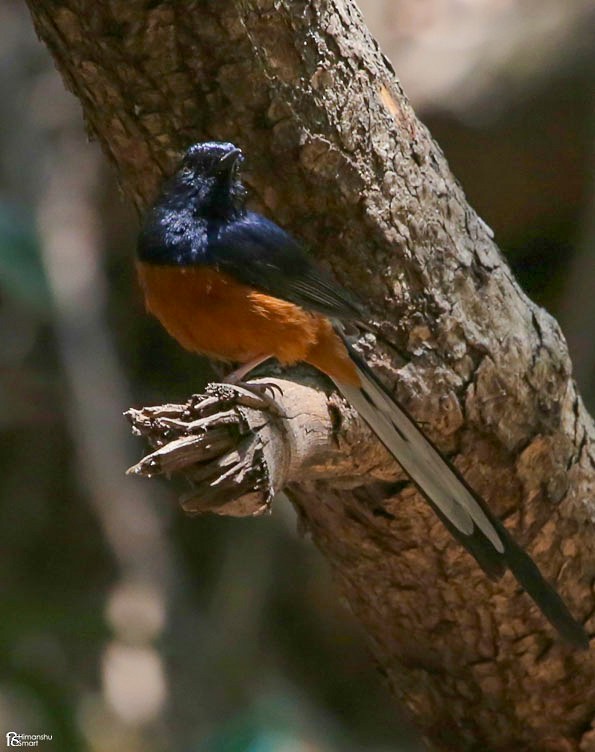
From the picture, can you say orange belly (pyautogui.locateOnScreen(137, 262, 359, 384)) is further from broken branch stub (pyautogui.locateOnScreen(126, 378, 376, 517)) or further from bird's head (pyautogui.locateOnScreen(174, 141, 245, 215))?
broken branch stub (pyautogui.locateOnScreen(126, 378, 376, 517))

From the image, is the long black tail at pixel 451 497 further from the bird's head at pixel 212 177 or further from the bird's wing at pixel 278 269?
the bird's head at pixel 212 177

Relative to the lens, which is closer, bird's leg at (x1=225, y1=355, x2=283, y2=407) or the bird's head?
bird's leg at (x1=225, y1=355, x2=283, y2=407)

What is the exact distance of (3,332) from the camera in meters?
5.20

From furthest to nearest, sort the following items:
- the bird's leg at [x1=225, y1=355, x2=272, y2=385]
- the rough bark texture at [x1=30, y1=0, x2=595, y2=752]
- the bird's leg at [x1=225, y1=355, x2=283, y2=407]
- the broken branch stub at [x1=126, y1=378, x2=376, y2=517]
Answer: the bird's leg at [x1=225, y1=355, x2=272, y2=385] → the rough bark texture at [x1=30, y1=0, x2=595, y2=752] → the bird's leg at [x1=225, y1=355, x2=283, y2=407] → the broken branch stub at [x1=126, y1=378, x2=376, y2=517]

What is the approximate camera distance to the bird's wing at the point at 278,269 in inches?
98.4

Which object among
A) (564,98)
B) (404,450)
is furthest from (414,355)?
(564,98)

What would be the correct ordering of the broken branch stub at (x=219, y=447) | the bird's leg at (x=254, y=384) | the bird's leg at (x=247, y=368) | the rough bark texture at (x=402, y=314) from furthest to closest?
the bird's leg at (x=247, y=368) < the rough bark texture at (x=402, y=314) < the bird's leg at (x=254, y=384) < the broken branch stub at (x=219, y=447)

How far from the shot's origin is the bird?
98.7 inches

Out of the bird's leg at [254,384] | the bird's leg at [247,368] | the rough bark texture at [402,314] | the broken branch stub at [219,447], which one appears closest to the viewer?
→ the broken branch stub at [219,447]

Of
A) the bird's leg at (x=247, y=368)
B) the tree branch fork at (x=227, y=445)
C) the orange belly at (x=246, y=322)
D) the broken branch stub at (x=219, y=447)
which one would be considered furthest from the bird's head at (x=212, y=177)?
the broken branch stub at (x=219, y=447)

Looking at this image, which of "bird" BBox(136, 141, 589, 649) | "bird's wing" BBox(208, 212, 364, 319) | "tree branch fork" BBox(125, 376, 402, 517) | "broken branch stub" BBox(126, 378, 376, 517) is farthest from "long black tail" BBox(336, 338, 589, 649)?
"broken branch stub" BBox(126, 378, 376, 517)

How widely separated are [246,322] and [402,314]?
40 cm

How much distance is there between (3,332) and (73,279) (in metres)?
0.81

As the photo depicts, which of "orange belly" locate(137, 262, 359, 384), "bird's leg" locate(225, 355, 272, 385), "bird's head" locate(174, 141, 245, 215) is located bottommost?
"bird's leg" locate(225, 355, 272, 385)
